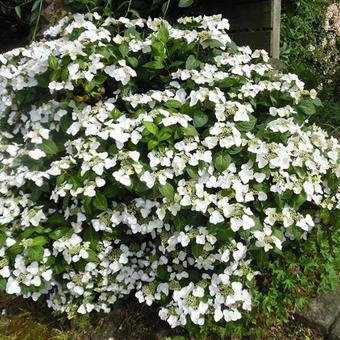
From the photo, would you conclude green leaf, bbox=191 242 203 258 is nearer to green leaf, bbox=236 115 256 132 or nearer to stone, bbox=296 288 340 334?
green leaf, bbox=236 115 256 132

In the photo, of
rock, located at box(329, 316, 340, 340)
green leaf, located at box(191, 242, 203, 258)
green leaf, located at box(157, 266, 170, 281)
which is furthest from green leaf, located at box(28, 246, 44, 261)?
rock, located at box(329, 316, 340, 340)

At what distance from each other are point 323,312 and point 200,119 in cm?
122

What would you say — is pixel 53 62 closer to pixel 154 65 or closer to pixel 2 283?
pixel 154 65

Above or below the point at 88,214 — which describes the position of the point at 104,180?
above

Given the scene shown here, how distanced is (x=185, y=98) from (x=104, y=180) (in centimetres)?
61

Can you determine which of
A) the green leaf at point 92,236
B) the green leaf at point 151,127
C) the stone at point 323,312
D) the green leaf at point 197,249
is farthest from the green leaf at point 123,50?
the stone at point 323,312

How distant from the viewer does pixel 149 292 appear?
2527 mm

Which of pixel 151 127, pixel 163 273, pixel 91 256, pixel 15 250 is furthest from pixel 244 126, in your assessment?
pixel 15 250

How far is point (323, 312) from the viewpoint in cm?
254

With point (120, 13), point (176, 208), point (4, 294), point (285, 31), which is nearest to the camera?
point (176, 208)

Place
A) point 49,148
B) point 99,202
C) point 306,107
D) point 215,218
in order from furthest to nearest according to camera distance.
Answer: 1. point 306,107
2. point 49,148
3. point 99,202
4. point 215,218

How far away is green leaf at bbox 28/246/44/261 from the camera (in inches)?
90.3

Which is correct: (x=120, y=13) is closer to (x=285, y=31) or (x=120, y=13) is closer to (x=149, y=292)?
(x=285, y=31)

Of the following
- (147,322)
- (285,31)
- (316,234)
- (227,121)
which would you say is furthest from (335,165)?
(285,31)
